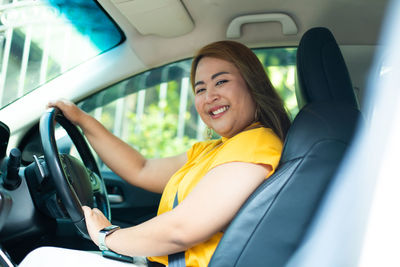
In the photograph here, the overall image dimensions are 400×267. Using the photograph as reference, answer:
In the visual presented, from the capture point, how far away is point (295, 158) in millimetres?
1165

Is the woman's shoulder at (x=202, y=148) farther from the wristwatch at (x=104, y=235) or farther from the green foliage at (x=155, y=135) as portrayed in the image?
the green foliage at (x=155, y=135)

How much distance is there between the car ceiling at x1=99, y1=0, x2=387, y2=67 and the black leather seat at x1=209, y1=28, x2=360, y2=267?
58 centimetres

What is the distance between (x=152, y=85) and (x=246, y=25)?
2.03ft

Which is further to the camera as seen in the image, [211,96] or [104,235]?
[211,96]

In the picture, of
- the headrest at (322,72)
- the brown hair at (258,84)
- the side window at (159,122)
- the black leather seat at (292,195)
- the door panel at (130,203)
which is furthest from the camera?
the side window at (159,122)

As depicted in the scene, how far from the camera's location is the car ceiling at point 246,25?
1.64 m

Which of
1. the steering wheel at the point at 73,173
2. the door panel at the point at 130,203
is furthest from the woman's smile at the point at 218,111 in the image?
the door panel at the point at 130,203

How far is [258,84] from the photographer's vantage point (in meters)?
1.56

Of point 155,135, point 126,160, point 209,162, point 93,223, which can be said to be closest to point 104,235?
point 93,223

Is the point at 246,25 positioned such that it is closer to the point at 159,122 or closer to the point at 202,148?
the point at 202,148

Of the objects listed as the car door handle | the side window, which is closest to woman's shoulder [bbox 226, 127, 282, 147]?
the car door handle

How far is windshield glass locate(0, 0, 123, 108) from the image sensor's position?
67.6 inches

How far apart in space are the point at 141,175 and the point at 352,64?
3.41 feet

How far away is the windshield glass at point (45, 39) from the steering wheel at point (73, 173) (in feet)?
1.05
